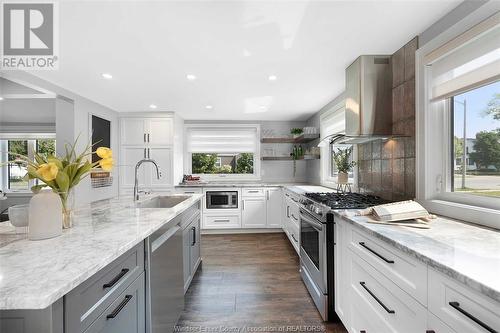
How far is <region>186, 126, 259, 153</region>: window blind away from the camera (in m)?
5.04

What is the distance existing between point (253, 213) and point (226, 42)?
123 inches

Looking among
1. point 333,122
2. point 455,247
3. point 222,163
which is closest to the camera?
point 455,247

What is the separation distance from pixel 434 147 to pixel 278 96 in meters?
2.08

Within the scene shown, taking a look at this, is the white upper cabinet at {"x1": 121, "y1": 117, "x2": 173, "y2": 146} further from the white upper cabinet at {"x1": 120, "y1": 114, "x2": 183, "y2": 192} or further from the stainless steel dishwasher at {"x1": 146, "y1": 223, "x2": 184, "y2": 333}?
the stainless steel dishwasher at {"x1": 146, "y1": 223, "x2": 184, "y2": 333}

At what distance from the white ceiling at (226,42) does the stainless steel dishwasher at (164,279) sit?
1.49 meters

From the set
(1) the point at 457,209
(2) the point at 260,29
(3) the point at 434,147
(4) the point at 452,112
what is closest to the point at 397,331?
(1) the point at 457,209

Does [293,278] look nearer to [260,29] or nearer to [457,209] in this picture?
[457,209]

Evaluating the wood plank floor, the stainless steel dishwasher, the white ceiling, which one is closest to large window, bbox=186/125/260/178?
the white ceiling

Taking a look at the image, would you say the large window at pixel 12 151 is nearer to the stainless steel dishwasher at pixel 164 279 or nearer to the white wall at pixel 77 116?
the white wall at pixel 77 116

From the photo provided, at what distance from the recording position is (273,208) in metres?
4.37

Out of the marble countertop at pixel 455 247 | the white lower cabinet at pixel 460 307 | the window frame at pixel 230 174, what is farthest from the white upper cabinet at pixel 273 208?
the white lower cabinet at pixel 460 307

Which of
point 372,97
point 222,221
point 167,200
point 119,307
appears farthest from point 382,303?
point 222,221

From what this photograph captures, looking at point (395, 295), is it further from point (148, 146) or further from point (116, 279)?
point (148, 146)

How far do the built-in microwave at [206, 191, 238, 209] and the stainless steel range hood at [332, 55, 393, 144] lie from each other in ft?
8.65
